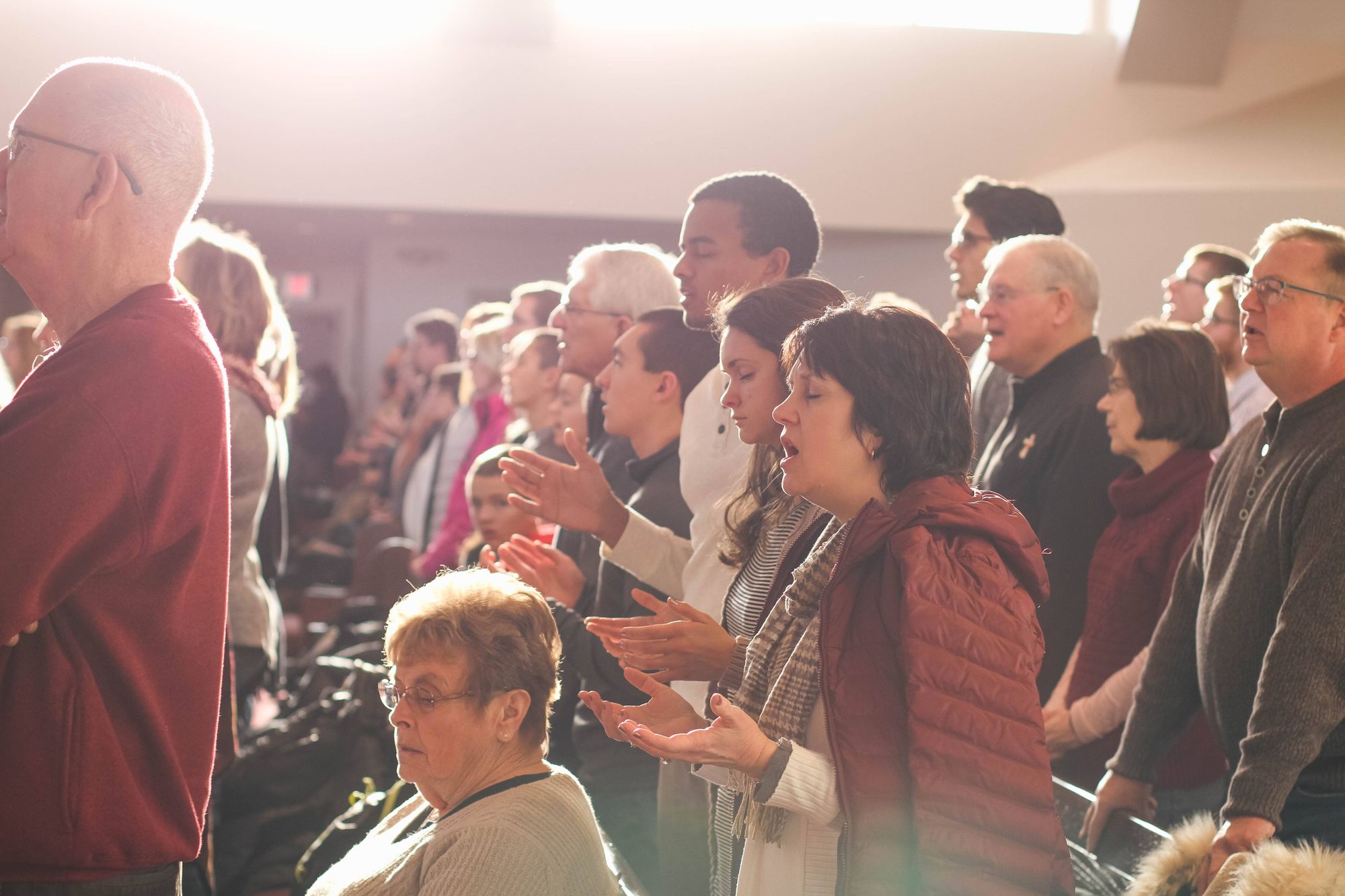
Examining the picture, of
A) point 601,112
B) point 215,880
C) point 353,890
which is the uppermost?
point 601,112

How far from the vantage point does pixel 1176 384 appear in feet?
9.23

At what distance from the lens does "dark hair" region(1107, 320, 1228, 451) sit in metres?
2.81

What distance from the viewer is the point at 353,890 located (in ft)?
5.65

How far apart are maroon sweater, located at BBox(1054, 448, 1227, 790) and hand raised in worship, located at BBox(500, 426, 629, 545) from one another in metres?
1.17

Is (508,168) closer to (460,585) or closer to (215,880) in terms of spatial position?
(215,880)

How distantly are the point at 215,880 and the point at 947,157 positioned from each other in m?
7.23

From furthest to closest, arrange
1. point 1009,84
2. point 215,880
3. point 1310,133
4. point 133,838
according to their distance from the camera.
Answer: point 1009,84 → point 1310,133 → point 215,880 → point 133,838

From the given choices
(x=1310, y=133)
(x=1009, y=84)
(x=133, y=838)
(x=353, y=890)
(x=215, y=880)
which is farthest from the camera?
(x=1009, y=84)

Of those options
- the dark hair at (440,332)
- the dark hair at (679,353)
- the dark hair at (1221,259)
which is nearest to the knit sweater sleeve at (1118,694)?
the dark hair at (679,353)

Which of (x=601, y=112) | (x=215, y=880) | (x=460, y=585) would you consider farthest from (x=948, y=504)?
(x=601, y=112)

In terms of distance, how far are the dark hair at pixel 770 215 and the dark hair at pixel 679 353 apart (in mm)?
227

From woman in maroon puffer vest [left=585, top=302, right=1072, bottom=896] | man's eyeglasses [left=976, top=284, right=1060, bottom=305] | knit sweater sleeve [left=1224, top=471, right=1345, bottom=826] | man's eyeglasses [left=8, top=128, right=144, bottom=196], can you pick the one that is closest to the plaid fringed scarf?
woman in maroon puffer vest [left=585, top=302, right=1072, bottom=896]

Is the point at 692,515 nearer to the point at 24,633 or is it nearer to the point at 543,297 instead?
the point at 24,633

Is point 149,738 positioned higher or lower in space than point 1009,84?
lower
